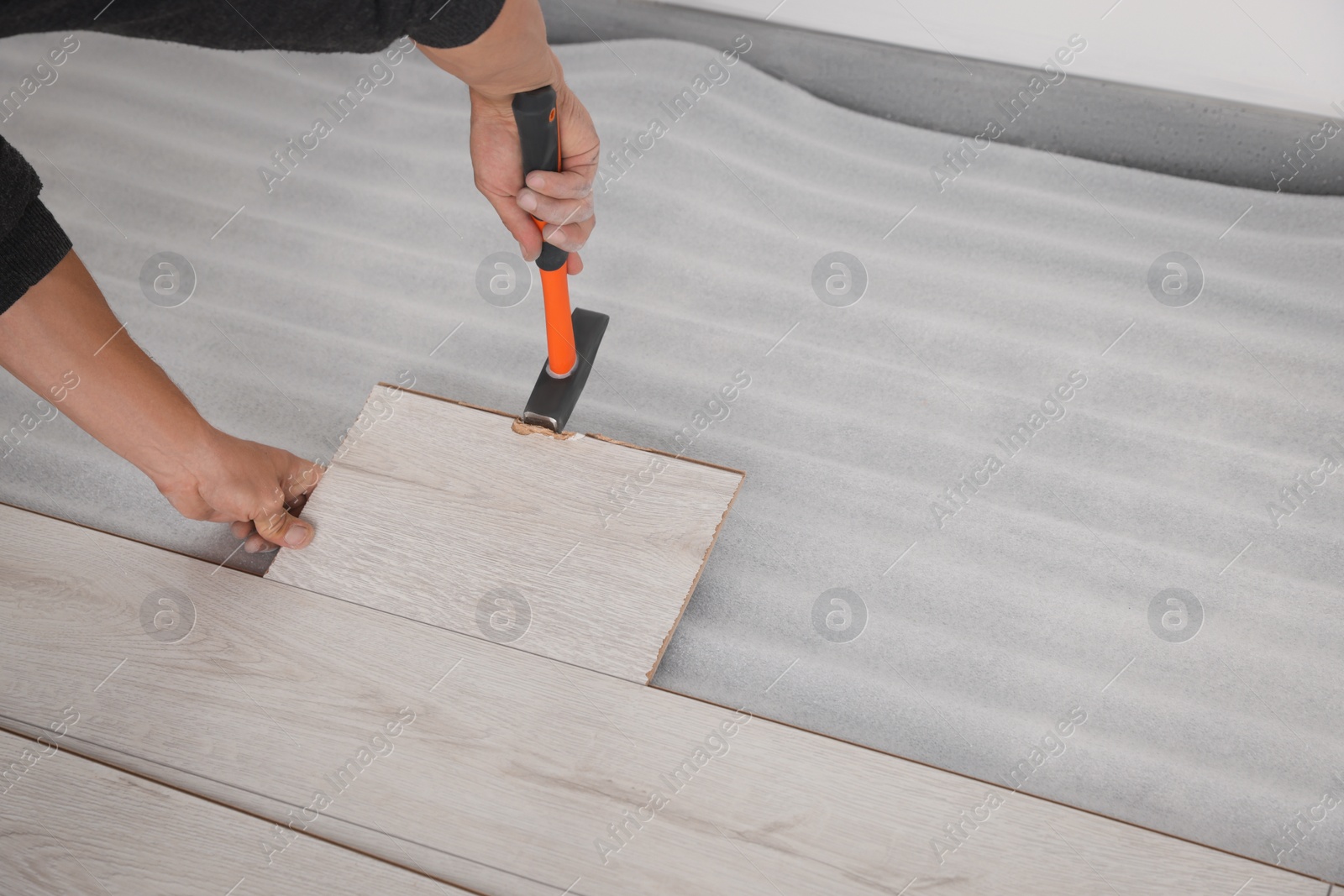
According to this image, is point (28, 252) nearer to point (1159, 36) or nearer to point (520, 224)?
point (520, 224)

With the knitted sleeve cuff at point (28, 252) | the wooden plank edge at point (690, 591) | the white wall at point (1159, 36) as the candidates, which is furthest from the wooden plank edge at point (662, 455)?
the white wall at point (1159, 36)

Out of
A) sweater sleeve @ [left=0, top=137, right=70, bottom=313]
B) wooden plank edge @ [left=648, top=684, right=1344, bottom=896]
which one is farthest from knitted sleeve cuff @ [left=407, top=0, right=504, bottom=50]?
wooden plank edge @ [left=648, top=684, right=1344, bottom=896]

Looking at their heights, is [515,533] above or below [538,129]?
below

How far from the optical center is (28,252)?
0.90 meters

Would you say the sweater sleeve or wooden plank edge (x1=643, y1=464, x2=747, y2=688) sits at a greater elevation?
the sweater sleeve

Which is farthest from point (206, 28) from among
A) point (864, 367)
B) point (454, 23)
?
point (864, 367)

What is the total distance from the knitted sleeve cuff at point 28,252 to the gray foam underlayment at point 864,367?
0.54 m

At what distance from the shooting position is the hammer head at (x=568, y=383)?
1.33 meters

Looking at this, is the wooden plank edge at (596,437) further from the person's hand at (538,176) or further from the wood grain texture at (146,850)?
the wood grain texture at (146,850)

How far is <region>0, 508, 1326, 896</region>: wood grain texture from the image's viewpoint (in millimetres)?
1021

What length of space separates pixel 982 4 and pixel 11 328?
5.37 ft

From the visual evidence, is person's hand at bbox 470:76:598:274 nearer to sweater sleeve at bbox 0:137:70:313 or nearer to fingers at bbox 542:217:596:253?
fingers at bbox 542:217:596:253

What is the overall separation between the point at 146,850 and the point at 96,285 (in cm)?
66

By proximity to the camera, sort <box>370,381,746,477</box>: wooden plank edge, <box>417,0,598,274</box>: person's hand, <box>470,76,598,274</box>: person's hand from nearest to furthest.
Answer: <box>417,0,598,274</box>: person's hand, <box>470,76,598,274</box>: person's hand, <box>370,381,746,477</box>: wooden plank edge
